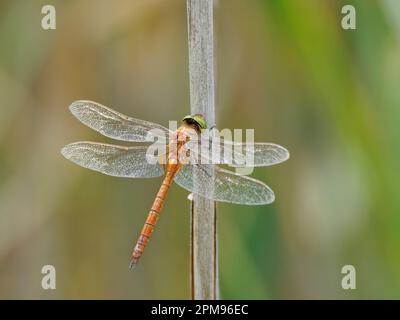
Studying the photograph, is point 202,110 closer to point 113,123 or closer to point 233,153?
point 233,153

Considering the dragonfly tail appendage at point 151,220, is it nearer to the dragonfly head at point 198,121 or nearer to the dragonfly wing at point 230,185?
the dragonfly wing at point 230,185

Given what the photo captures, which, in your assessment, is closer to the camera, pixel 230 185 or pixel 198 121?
pixel 198 121

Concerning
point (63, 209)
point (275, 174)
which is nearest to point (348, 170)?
point (275, 174)

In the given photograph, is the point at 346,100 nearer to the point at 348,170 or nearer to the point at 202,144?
the point at 348,170

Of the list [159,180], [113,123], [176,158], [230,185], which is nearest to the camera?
[230,185]

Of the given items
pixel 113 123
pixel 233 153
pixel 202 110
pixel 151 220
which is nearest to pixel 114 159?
pixel 113 123
